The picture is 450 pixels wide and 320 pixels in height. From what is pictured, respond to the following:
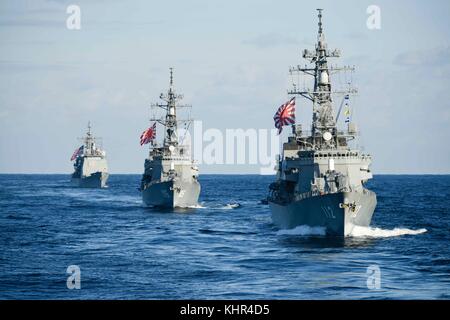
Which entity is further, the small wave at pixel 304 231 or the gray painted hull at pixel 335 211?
the small wave at pixel 304 231

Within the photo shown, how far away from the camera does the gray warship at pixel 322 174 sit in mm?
48344

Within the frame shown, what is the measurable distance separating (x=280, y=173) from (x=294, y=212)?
10.3 meters

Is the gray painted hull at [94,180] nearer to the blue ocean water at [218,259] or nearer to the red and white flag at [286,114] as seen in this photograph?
the blue ocean water at [218,259]

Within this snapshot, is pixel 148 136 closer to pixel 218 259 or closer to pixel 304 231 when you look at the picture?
pixel 304 231

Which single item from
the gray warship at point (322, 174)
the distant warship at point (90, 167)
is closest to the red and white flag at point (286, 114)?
the gray warship at point (322, 174)

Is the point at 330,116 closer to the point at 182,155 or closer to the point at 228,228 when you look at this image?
the point at 228,228

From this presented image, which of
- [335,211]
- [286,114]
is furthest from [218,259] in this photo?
[286,114]

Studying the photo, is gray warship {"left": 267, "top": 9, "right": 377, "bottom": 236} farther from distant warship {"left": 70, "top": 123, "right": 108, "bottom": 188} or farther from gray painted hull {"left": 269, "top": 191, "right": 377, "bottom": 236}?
distant warship {"left": 70, "top": 123, "right": 108, "bottom": 188}

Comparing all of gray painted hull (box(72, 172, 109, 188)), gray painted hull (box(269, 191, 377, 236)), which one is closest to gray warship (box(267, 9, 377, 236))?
gray painted hull (box(269, 191, 377, 236))

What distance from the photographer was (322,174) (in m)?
51.2

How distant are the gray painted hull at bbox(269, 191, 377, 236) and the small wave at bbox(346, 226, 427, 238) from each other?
0.44 meters

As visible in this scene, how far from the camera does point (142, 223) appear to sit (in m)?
67.9

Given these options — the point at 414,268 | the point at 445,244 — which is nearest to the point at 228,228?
the point at 445,244

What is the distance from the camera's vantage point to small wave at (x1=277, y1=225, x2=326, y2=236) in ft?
163
